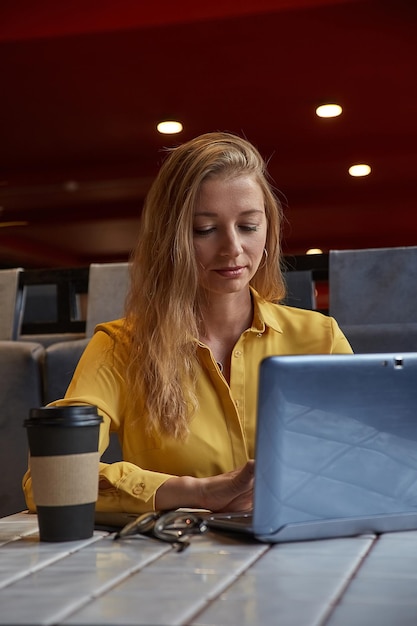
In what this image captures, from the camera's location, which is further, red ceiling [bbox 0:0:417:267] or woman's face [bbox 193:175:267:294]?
red ceiling [bbox 0:0:417:267]

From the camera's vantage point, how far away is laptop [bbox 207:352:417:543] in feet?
2.96

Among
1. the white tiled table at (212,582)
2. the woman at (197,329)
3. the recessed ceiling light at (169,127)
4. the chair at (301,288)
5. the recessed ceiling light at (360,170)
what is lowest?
the white tiled table at (212,582)

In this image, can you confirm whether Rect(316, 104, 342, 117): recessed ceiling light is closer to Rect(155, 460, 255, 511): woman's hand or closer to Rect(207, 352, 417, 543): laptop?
Rect(155, 460, 255, 511): woman's hand

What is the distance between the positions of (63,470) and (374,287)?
1515 millimetres

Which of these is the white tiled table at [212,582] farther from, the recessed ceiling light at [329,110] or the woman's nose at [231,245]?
the recessed ceiling light at [329,110]

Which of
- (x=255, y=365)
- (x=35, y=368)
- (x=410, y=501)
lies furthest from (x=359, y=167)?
(x=410, y=501)

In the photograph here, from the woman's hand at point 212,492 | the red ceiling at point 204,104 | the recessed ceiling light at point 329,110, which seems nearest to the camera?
the woman's hand at point 212,492

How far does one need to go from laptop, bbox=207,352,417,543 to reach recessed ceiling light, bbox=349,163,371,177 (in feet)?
20.8

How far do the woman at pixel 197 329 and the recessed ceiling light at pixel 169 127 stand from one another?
15.8 ft

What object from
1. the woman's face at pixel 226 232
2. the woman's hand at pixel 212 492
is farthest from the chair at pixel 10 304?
the woman's hand at pixel 212 492

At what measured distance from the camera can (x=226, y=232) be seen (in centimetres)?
155

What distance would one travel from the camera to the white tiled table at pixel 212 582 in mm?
630

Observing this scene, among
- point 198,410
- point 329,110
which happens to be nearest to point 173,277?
point 198,410

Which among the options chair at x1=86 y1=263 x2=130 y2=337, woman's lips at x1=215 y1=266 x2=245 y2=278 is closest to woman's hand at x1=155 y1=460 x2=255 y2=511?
woman's lips at x1=215 y1=266 x2=245 y2=278
